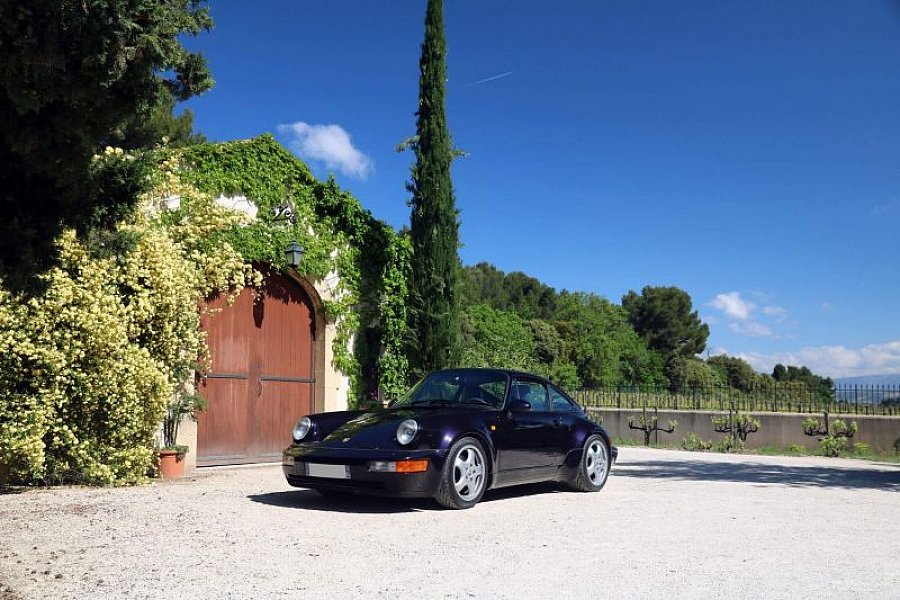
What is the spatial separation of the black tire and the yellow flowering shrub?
182 inches

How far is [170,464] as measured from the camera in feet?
30.9

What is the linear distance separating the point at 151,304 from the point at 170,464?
207cm

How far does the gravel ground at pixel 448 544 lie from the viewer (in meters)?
4.06

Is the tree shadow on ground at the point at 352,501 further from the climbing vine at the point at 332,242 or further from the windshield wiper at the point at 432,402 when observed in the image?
the climbing vine at the point at 332,242

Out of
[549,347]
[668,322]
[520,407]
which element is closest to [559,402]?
[520,407]

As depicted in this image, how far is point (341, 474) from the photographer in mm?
6535

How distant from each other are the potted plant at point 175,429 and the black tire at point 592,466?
479cm

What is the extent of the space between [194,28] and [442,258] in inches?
360

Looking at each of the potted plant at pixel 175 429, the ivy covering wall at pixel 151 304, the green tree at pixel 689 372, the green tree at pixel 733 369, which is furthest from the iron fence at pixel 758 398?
the green tree at pixel 733 369

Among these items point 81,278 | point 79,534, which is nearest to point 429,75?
point 81,278

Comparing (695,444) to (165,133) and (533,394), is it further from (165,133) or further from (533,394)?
(165,133)

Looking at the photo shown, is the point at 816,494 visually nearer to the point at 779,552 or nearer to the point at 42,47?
the point at 779,552

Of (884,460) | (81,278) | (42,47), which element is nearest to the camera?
(42,47)

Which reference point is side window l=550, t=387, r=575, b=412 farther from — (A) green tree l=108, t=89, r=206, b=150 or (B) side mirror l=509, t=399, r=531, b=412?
(A) green tree l=108, t=89, r=206, b=150
